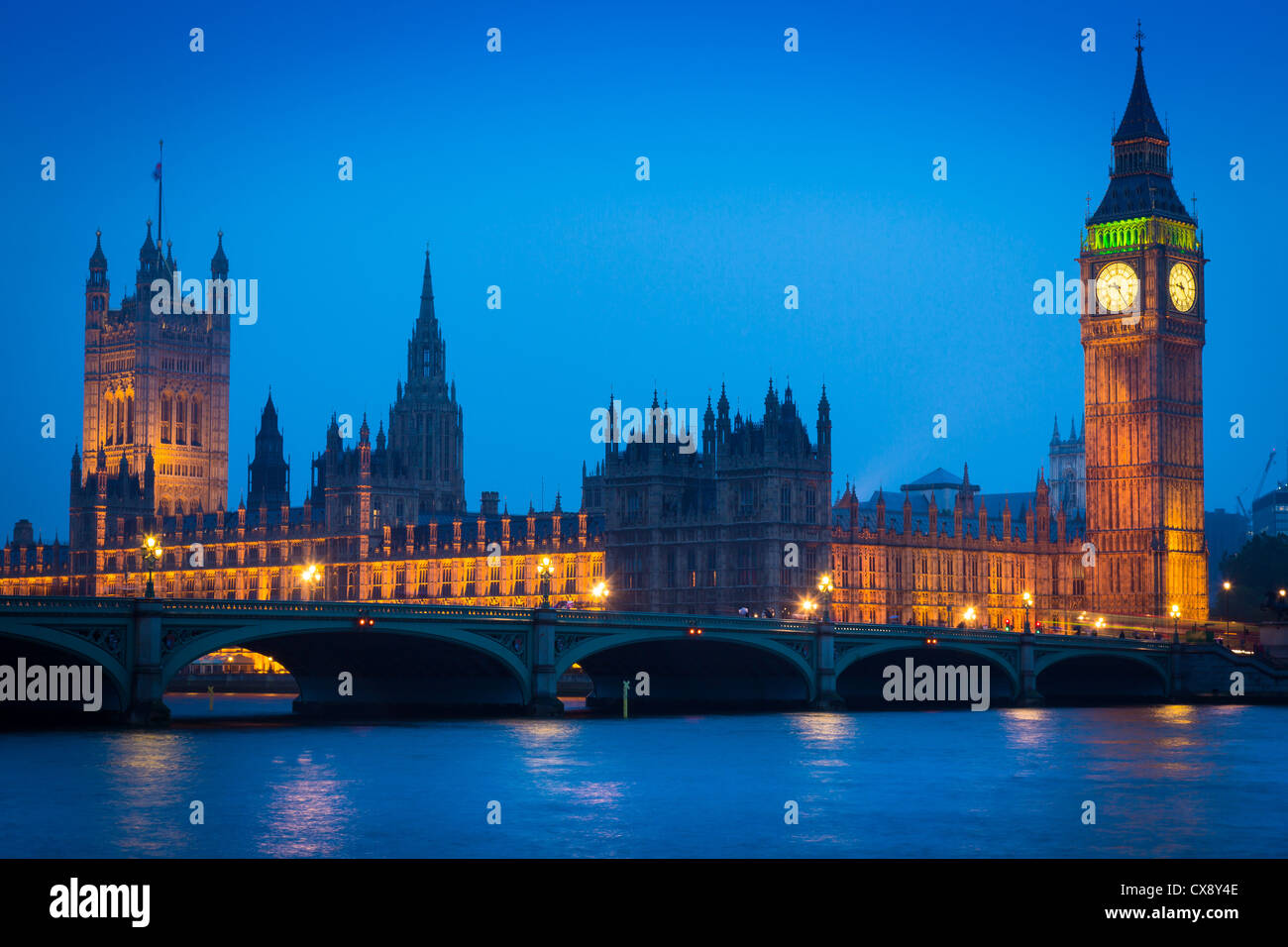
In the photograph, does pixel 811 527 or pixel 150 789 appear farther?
pixel 811 527

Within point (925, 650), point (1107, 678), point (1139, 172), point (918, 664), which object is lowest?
point (1107, 678)

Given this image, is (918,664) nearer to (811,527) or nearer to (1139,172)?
(811,527)

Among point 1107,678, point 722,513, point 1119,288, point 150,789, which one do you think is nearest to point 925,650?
point 1107,678

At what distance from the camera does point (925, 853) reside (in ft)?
142

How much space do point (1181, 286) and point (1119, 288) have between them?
4670 mm

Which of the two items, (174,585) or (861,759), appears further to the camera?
(174,585)

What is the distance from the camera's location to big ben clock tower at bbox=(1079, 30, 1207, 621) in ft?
498

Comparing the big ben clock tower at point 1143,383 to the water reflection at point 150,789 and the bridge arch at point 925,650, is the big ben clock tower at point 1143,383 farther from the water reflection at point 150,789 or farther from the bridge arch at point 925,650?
the water reflection at point 150,789

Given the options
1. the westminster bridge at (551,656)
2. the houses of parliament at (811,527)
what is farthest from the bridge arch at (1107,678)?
the houses of parliament at (811,527)

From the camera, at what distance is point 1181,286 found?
506 ft
